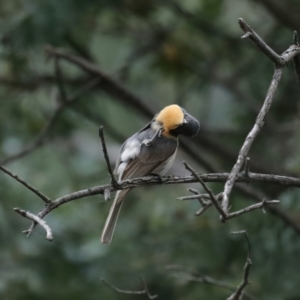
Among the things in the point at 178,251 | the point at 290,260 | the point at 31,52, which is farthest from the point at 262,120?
the point at 31,52

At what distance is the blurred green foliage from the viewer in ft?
15.4

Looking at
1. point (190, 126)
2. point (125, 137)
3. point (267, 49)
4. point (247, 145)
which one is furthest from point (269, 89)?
point (125, 137)

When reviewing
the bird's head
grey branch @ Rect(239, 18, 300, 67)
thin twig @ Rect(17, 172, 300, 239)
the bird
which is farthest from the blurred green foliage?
grey branch @ Rect(239, 18, 300, 67)

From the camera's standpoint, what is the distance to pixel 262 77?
546cm

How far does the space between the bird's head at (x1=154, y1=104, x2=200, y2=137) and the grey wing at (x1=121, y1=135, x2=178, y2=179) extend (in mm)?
69

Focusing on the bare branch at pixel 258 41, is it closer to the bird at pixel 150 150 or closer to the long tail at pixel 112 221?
the bird at pixel 150 150

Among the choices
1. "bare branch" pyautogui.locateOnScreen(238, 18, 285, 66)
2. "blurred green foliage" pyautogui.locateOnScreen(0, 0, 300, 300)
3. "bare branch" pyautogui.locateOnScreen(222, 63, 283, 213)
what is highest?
"blurred green foliage" pyautogui.locateOnScreen(0, 0, 300, 300)

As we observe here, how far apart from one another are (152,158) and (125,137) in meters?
2.17

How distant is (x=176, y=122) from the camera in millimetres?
3449

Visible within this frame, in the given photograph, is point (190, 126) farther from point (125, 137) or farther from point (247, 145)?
point (125, 137)

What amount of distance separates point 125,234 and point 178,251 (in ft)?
3.69

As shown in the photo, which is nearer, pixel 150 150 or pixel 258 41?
pixel 258 41

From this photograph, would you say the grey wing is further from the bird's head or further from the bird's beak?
the bird's beak

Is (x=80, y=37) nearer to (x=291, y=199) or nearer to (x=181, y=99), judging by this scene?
(x=181, y=99)
